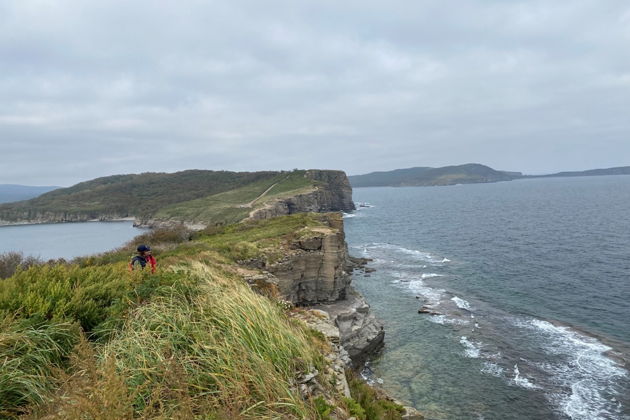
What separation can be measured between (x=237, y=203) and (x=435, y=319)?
356 ft

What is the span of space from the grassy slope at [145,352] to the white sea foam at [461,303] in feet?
110

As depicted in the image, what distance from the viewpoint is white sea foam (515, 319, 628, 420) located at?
70.4ft

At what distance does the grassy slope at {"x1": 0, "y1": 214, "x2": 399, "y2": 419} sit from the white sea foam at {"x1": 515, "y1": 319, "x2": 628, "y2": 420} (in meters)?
21.0

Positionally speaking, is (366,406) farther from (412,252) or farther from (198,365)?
(412,252)

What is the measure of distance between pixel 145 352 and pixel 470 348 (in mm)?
29737

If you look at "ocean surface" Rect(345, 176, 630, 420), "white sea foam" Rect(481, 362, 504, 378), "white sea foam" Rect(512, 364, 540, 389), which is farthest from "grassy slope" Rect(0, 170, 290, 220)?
"white sea foam" Rect(512, 364, 540, 389)

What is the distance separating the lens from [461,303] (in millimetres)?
39938

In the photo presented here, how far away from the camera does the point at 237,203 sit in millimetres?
134500

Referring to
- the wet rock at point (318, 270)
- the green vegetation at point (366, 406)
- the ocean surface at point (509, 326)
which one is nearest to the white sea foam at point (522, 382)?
the ocean surface at point (509, 326)

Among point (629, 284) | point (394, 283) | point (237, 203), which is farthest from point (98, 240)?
point (629, 284)

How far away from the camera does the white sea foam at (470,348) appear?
Answer: 28286mm

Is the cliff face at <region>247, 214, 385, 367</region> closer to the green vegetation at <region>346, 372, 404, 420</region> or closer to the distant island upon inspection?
the green vegetation at <region>346, 372, 404, 420</region>

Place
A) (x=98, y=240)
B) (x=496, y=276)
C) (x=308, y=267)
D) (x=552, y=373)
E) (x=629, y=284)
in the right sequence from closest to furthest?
1. (x=552, y=373)
2. (x=308, y=267)
3. (x=629, y=284)
4. (x=496, y=276)
5. (x=98, y=240)

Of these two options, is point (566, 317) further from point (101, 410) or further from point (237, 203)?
point (237, 203)
